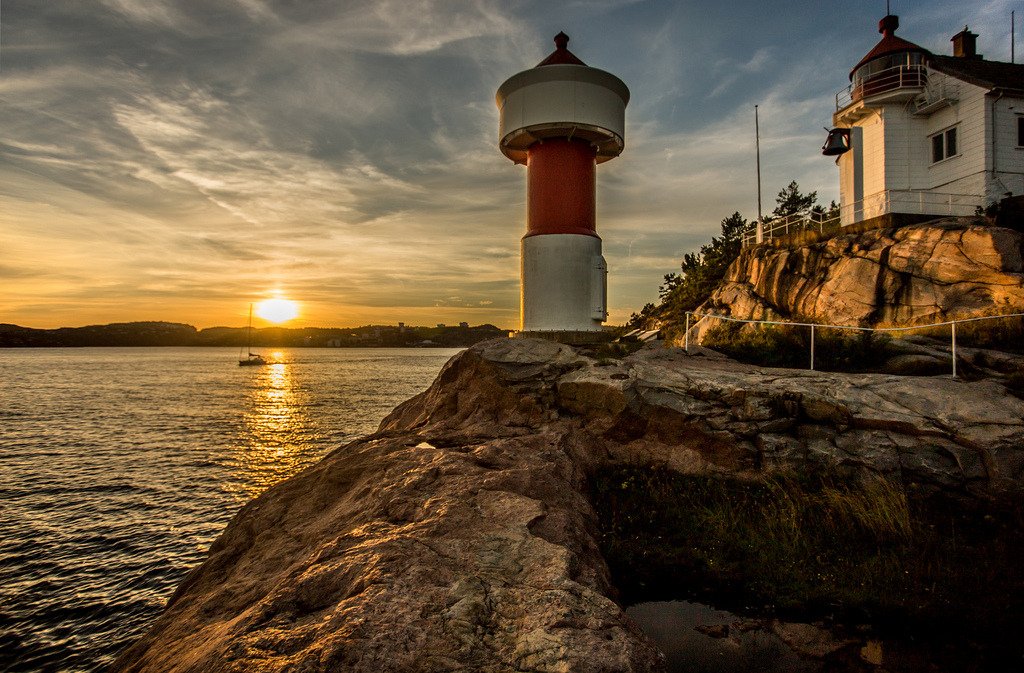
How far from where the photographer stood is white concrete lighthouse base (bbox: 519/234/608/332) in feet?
38.3

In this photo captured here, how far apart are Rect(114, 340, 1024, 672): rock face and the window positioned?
18506mm

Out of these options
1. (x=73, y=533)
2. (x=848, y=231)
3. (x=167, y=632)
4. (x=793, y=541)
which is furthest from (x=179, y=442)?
(x=848, y=231)

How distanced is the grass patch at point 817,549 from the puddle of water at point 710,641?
0.25m

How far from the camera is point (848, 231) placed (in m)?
18.9

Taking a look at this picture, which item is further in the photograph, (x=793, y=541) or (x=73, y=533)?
Result: (x=73, y=533)

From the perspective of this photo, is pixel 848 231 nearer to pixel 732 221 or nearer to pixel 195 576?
pixel 732 221

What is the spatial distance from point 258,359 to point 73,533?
4101 inches

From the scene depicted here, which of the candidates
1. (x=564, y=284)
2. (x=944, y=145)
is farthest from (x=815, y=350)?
(x=944, y=145)

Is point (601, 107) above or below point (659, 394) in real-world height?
above

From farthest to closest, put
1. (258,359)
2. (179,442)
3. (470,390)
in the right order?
1. (258,359)
2. (179,442)
3. (470,390)

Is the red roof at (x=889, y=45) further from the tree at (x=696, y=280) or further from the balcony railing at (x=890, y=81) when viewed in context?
the tree at (x=696, y=280)

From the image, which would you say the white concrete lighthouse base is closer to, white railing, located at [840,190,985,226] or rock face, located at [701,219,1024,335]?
rock face, located at [701,219,1024,335]

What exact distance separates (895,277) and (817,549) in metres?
13.9

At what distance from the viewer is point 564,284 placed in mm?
11672
